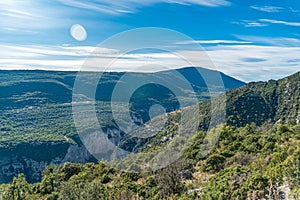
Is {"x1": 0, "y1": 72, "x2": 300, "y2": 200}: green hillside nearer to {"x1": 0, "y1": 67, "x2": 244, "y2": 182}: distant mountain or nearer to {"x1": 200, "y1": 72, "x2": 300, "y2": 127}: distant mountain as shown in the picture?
{"x1": 200, "y1": 72, "x2": 300, "y2": 127}: distant mountain

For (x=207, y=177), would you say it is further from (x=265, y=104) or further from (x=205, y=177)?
(x=265, y=104)

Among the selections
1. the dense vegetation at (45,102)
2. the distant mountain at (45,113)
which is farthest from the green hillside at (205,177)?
the dense vegetation at (45,102)

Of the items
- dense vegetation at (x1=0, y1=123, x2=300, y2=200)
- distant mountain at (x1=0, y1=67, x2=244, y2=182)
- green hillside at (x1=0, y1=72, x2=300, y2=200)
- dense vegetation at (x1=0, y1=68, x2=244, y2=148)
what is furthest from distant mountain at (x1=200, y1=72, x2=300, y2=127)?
dense vegetation at (x1=0, y1=68, x2=244, y2=148)

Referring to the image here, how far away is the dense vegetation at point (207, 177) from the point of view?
18.1m

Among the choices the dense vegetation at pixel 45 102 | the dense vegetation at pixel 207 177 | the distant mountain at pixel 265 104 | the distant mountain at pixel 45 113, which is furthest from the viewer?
the dense vegetation at pixel 45 102

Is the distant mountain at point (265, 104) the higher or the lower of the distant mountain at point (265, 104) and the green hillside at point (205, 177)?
the higher

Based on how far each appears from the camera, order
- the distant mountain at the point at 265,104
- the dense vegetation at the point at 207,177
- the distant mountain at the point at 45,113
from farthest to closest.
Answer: the distant mountain at the point at 45,113
the distant mountain at the point at 265,104
the dense vegetation at the point at 207,177

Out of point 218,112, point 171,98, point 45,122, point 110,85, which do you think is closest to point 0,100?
point 45,122

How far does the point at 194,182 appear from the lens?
27.0 m

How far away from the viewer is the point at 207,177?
2805 centimetres

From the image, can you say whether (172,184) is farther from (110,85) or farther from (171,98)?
(110,85)

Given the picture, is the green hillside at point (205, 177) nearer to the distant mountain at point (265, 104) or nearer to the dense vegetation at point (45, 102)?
the distant mountain at point (265, 104)

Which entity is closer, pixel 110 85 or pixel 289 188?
pixel 289 188

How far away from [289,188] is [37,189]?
23.7 m
